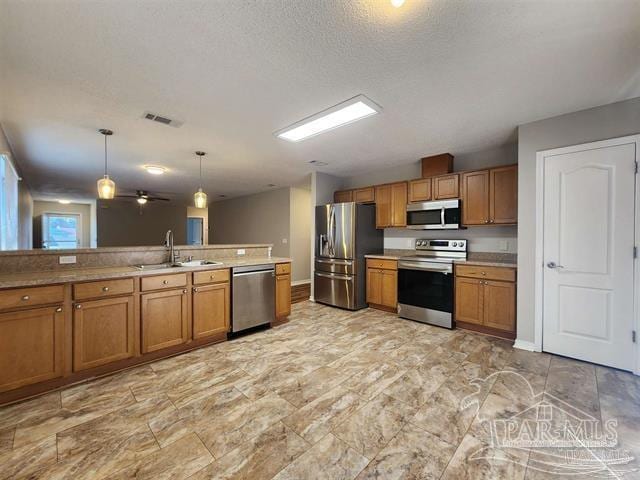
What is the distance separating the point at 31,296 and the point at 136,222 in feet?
27.5

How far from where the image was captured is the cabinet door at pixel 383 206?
4668mm

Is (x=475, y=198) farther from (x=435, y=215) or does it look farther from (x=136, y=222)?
(x=136, y=222)

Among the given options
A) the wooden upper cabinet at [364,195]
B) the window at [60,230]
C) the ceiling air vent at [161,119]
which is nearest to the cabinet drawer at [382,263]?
the wooden upper cabinet at [364,195]

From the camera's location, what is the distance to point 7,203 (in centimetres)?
377

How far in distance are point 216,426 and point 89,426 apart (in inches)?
33.2

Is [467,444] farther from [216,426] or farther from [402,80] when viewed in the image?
[402,80]

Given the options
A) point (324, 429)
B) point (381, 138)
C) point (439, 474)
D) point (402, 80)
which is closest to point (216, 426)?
point (324, 429)

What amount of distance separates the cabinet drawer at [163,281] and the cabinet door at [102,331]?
176 mm

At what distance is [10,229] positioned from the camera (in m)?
3.93

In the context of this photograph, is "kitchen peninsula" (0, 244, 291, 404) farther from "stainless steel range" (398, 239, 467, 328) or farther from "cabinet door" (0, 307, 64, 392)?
"stainless steel range" (398, 239, 467, 328)

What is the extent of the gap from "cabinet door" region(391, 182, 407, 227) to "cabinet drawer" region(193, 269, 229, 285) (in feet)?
9.30

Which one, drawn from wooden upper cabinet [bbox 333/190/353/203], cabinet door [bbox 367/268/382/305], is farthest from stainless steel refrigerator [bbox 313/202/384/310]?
wooden upper cabinet [bbox 333/190/353/203]

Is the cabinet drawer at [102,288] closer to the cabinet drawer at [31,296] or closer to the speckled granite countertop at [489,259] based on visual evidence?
the cabinet drawer at [31,296]

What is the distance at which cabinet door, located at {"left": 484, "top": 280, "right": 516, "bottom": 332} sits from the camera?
10.6 feet
